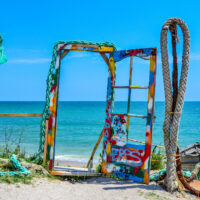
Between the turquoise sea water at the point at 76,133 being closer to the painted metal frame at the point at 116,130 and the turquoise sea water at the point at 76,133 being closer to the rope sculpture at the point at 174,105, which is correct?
the painted metal frame at the point at 116,130

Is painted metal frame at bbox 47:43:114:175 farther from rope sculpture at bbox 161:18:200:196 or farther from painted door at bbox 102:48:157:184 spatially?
rope sculpture at bbox 161:18:200:196

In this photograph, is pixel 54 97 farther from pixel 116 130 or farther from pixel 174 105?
pixel 174 105

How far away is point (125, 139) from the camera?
17.5 ft

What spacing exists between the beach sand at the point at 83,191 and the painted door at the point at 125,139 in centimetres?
25

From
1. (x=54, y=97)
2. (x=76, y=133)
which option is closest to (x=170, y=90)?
(x=54, y=97)

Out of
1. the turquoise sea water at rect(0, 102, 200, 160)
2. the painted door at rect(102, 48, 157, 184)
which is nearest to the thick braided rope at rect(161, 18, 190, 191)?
the painted door at rect(102, 48, 157, 184)

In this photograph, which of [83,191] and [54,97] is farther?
[54,97]

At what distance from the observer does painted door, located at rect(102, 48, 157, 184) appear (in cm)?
509

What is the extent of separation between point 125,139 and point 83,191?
1.26m

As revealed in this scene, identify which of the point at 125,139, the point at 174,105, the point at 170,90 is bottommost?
the point at 125,139

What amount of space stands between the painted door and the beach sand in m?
0.25

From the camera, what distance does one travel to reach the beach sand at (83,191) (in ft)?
14.1

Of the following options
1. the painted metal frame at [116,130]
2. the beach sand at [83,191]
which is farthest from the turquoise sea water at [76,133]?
the beach sand at [83,191]

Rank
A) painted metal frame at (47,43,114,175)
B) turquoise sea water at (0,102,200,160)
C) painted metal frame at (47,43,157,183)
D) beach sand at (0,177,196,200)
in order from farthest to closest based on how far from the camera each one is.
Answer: turquoise sea water at (0,102,200,160) → painted metal frame at (47,43,114,175) → painted metal frame at (47,43,157,183) → beach sand at (0,177,196,200)
